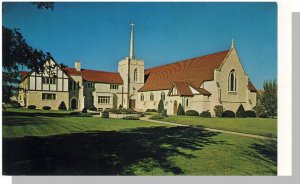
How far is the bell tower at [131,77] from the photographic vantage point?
1133 cm

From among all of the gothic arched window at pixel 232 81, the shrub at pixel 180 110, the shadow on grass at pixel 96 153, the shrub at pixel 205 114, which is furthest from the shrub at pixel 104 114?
the gothic arched window at pixel 232 81

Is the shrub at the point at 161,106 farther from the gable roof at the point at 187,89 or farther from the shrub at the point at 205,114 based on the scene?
the shrub at the point at 205,114

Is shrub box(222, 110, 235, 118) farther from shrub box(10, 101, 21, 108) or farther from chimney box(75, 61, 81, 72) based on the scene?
shrub box(10, 101, 21, 108)

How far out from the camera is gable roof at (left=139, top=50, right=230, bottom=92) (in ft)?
38.4

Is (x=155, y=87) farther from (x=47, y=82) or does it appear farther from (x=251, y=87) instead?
(x=47, y=82)

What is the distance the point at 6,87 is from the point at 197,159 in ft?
20.6

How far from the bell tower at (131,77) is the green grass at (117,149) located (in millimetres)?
1446

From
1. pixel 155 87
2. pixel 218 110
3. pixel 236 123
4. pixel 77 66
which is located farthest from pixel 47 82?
pixel 236 123

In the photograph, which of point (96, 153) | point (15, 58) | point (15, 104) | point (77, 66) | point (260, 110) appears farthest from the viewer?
point (260, 110)

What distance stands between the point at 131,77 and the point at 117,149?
12.6 feet

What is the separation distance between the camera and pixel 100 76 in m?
11.9

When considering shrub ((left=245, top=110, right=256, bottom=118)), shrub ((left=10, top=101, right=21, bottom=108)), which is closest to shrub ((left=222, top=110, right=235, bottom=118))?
shrub ((left=245, top=110, right=256, bottom=118))
